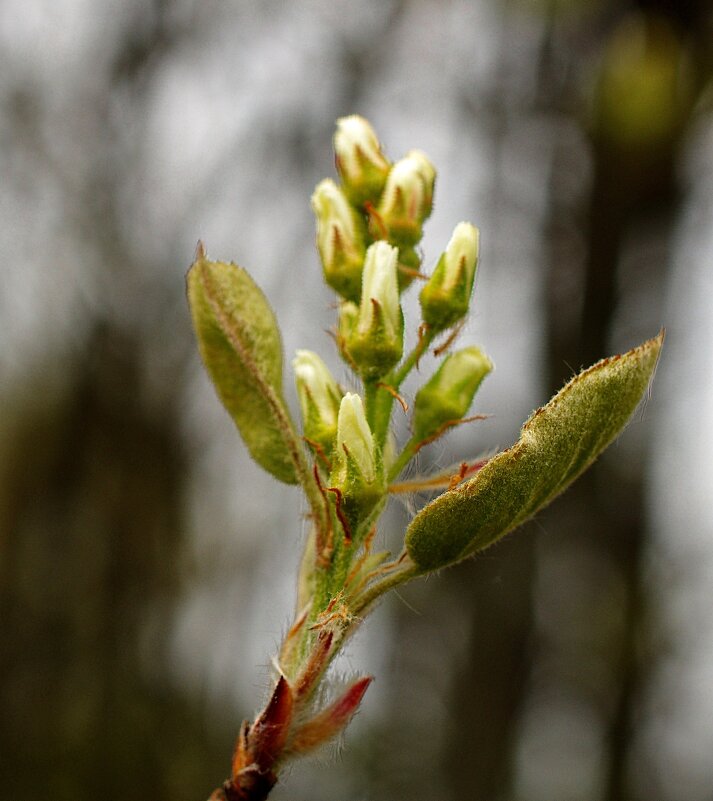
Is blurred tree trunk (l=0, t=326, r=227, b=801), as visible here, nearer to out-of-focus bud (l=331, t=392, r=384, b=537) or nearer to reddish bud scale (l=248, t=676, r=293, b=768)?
out-of-focus bud (l=331, t=392, r=384, b=537)

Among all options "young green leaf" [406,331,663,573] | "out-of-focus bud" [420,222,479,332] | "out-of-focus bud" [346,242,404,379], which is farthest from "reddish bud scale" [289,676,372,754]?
"out-of-focus bud" [420,222,479,332]

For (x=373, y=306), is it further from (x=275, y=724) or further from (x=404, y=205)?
(x=275, y=724)

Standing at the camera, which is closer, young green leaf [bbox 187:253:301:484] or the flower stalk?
the flower stalk

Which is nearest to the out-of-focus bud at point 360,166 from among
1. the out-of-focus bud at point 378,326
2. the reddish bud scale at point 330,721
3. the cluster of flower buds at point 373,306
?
the cluster of flower buds at point 373,306

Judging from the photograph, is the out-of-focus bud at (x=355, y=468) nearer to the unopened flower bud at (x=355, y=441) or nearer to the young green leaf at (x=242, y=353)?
the unopened flower bud at (x=355, y=441)

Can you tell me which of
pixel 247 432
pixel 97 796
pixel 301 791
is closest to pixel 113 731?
pixel 97 796

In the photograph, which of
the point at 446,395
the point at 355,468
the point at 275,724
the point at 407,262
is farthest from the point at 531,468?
the point at 407,262

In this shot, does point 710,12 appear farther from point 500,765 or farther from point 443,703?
point 443,703

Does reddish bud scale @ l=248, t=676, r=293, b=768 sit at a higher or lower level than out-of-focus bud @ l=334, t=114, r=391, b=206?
lower

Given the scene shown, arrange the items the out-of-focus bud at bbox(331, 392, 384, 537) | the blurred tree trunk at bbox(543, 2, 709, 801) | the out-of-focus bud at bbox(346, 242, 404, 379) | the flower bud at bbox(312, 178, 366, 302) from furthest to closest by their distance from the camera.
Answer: the blurred tree trunk at bbox(543, 2, 709, 801), the flower bud at bbox(312, 178, 366, 302), the out-of-focus bud at bbox(346, 242, 404, 379), the out-of-focus bud at bbox(331, 392, 384, 537)
